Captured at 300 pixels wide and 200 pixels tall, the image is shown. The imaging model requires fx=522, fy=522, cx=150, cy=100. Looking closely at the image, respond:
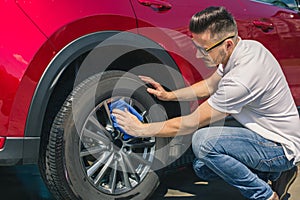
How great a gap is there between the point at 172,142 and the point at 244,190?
1.71 feet

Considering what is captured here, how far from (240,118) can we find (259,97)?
238 millimetres

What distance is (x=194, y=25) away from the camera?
2854 mm

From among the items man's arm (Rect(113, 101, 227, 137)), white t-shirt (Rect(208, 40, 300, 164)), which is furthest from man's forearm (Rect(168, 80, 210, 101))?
man's arm (Rect(113, 101, 227, 137))

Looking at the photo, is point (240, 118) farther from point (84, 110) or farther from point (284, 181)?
point (84, 110)

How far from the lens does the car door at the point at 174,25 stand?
3072mm

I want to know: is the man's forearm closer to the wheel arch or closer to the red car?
the red car

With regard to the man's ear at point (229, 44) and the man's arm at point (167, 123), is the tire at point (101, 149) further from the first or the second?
the man's ear at point (229, 44)

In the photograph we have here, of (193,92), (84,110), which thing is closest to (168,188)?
(193,92)

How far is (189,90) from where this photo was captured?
3.25 m

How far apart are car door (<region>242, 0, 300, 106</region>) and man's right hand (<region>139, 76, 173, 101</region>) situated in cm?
87

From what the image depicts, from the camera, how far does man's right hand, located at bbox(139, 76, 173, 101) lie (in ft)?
10.1

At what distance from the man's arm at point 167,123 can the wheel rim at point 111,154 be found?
17cm

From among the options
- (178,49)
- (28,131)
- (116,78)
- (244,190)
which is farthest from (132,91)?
(244,190)

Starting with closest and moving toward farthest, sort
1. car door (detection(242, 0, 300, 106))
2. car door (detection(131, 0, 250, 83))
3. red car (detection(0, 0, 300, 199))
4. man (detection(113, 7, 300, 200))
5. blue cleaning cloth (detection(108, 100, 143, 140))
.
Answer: red car (detection(0, 0, 300, 199))
man (detection(113, 7, 300, 200))
blue cleaning cloth (detection(108, 100, 143, 140))
car door (detection(131, 0, 250, 83))
car door (detection(242, 0, 300, 106))
